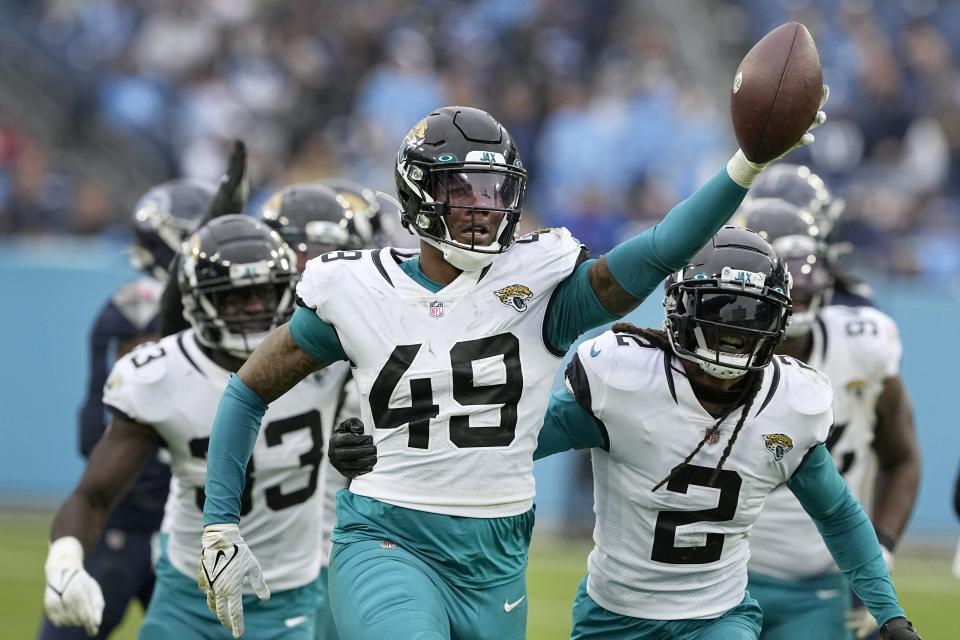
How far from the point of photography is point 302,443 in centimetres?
460

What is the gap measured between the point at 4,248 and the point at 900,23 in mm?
7896

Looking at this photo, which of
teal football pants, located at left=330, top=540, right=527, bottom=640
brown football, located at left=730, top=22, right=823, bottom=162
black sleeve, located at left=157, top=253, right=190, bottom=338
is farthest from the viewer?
black sleeve, located at left=157, top=253, right=190, bottom=338

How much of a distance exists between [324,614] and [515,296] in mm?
1902

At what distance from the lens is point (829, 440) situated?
503 cm

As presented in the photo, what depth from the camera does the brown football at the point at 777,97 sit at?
339cm

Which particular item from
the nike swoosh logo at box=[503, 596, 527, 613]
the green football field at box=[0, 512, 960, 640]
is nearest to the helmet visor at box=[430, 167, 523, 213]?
the nike swoosh logo at box=[503, 596, 527, 613]

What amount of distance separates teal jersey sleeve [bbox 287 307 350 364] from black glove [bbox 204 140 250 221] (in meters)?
1.63

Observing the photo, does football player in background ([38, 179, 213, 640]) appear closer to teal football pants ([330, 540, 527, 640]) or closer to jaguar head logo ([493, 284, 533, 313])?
teal football pants ([330, 540, 527, 640])

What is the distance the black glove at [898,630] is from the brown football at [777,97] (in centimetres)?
134

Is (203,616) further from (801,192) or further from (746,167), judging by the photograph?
(801,192)

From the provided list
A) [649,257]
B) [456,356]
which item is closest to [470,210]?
[456,356]

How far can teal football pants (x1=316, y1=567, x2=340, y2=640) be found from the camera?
496 centimetres

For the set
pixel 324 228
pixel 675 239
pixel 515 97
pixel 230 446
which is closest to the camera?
pixel 675 239

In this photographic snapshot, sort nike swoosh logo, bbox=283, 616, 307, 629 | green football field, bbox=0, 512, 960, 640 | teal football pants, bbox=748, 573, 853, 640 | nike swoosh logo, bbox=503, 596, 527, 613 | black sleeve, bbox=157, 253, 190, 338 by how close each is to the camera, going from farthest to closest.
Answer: green football field, bbox=0, 512, 960, 640
black sleeve, bbox=157, 253, 190, 338
teal football pants, bbox=748, 573, 853, 640
nike swoosh logo, bbox=283, 616, 307, 629
nike swoosh logo, bbox=503, 596, 527, 613
